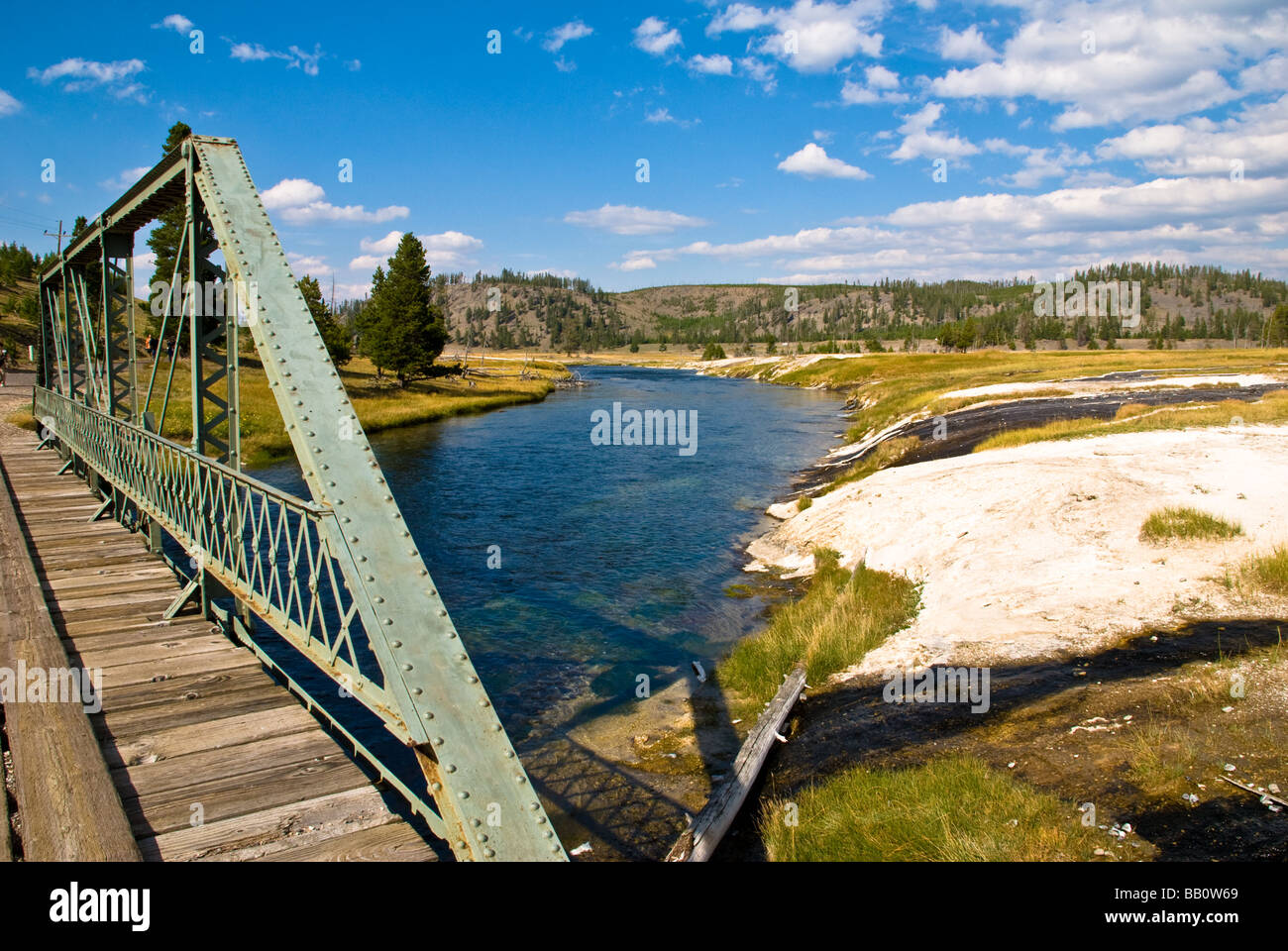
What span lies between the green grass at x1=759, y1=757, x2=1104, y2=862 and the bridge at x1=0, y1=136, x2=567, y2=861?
3.79 metres

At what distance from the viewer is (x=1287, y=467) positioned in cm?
1669

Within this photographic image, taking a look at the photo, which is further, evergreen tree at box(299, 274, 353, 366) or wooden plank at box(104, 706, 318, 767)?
evergreen tree at box(299, 274, 353, 366)

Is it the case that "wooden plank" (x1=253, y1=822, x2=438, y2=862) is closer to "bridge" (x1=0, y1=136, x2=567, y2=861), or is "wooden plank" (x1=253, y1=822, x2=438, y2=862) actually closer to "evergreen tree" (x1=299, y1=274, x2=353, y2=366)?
"bridge" (x1=0, y1=136, x2=567, y2=861)

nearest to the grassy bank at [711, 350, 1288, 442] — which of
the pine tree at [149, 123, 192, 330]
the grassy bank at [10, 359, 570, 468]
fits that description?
the grassy bank at [10, 359, 570, 468]

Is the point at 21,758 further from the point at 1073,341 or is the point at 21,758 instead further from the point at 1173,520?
the point at 1073,341

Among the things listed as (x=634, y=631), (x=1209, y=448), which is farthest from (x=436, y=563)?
(x=1209, y=448)

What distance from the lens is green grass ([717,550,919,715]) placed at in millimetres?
12312

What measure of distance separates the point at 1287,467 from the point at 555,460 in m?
27.7

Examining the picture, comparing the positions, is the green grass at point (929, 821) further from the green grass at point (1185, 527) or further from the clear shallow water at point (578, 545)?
the green grass at point (1185, 527)

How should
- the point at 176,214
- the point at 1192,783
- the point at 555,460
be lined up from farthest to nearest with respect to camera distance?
1. the point at 176,214
2. the point at 555,460
3. the point at 1192,783

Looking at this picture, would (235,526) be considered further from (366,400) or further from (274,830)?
(366,400)

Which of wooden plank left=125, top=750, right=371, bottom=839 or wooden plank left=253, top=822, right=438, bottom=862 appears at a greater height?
wooden plank left=125, top=750, right=371, bottom=839

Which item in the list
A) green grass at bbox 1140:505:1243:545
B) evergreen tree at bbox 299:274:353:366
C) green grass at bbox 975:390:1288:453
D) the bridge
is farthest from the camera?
evergreen tree at bbox 299:274:353:366
